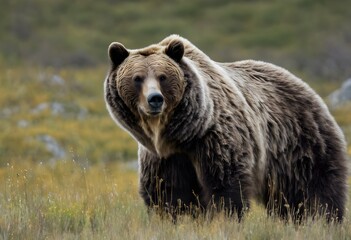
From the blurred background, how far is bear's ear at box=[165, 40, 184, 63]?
16862mm

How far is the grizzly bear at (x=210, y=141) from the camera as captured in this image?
6.25 meters

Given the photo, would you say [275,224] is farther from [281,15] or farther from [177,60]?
[281,15]

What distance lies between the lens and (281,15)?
140 ft

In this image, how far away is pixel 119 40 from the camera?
3909 cm

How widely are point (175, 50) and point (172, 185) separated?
115 cm

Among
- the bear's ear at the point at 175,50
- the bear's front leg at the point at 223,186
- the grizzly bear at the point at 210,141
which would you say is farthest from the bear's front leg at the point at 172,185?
the bear's ear at the point at 175,50

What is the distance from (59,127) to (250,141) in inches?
684

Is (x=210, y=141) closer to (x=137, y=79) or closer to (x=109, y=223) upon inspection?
(x=137, y=79)

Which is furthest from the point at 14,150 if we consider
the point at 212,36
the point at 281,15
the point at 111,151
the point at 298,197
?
the point at 281,15

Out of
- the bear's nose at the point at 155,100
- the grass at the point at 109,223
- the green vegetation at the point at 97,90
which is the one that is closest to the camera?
the grass at the point at 109,223

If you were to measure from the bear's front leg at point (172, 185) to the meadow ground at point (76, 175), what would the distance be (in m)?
0.20

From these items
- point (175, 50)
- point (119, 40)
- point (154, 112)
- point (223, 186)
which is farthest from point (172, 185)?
point (119, 40)

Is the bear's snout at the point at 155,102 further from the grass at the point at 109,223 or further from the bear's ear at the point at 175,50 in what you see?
the grass at the point at 109,223

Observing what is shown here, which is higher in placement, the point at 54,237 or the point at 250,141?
the point at 250,141
